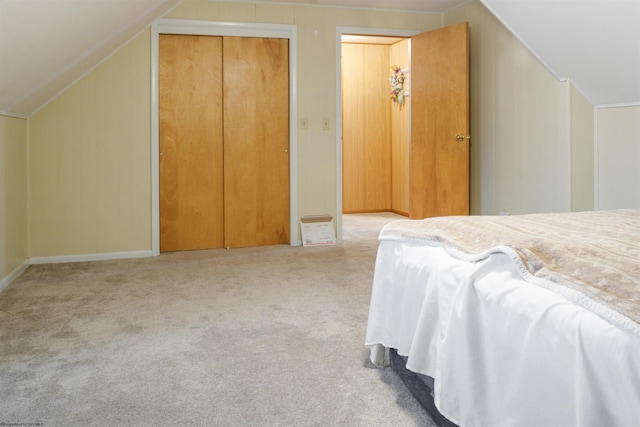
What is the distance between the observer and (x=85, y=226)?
4141mm

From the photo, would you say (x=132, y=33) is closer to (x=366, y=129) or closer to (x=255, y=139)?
(x=255, y=139)

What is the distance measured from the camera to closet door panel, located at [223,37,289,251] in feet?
14.8

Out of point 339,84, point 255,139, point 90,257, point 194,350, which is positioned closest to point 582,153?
point 339,84

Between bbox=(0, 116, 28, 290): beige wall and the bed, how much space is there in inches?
104

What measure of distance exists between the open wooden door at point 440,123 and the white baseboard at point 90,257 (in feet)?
7.97

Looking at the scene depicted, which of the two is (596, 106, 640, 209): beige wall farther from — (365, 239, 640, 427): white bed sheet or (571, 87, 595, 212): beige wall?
(365, 239, 640, 427): white bed sheet

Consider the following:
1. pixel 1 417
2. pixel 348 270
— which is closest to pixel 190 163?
pixel 348 270

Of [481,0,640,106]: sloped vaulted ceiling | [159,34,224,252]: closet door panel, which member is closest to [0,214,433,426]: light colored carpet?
[159,34,224,252]: closet door panel

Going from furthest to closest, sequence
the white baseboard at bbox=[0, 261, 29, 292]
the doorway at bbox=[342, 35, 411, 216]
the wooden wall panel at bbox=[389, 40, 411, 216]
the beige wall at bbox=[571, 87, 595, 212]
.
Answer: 1. the doorway at bbox=[342, 35, 411, 216]
2. the wooden wall panel at bbox=[389, 40, 411, 216]
3. the beige wall at bbox=[571, 87, 595, 212]
4. the white baseboard at bbox=[0, 261, 29, 292]

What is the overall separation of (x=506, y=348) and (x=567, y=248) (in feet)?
0.92

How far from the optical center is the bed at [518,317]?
896mm

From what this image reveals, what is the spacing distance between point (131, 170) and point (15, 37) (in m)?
2.10

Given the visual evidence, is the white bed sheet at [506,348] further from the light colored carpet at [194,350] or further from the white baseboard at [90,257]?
the white baseboard at [90,257]

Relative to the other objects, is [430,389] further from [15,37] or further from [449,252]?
[15,37]
